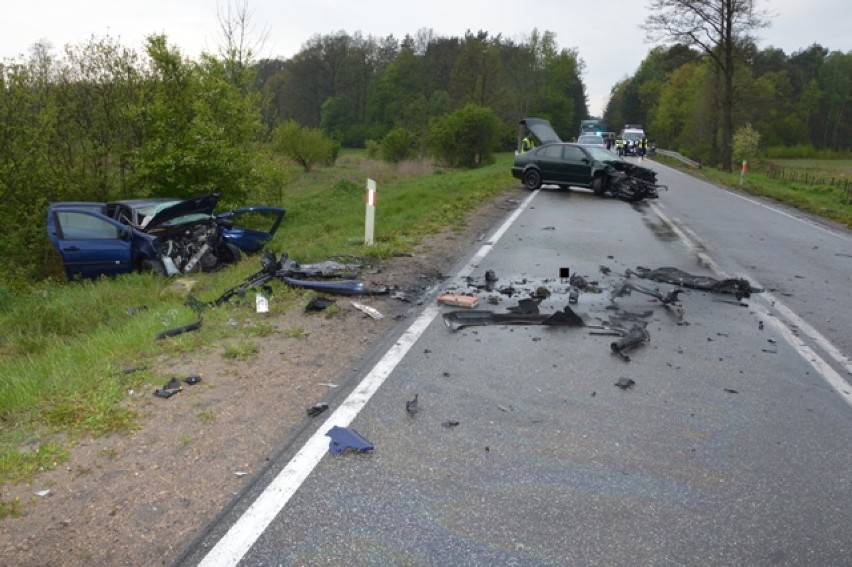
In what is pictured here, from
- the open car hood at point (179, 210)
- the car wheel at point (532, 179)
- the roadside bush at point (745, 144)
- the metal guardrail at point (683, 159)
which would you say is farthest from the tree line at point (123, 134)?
the roadside bush at point (745, 144)

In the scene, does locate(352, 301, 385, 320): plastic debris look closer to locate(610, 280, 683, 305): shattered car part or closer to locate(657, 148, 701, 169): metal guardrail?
locate(610, 280, 683, 305): shattered car part

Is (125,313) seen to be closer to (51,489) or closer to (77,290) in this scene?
(77,290)

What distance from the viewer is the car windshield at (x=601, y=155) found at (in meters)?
18.6

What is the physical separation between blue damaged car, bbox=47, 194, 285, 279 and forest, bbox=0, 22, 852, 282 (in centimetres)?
343

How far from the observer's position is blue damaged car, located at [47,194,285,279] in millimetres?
10953

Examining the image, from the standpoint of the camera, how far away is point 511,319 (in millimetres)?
6195

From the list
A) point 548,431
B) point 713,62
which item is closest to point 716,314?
point 548,431

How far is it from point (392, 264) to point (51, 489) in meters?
5.83

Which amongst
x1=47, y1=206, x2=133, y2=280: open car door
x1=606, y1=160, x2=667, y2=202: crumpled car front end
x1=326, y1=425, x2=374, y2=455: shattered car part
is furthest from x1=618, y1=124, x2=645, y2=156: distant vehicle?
x1=326, y1=425, x2=374, y2=455: shattered car part

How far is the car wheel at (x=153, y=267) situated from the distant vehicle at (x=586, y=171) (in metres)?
12.4

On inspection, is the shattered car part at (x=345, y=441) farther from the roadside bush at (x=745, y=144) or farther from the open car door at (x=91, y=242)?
the roadside bush at (x=745, y=144)

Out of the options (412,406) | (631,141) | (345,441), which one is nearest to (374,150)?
(631,141)

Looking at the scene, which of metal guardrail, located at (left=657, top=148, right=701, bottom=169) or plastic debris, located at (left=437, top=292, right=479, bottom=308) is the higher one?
metal guardrail, located at (left=657, top=148, right=701, bottom=169)

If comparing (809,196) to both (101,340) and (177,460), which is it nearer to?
(101,340)
